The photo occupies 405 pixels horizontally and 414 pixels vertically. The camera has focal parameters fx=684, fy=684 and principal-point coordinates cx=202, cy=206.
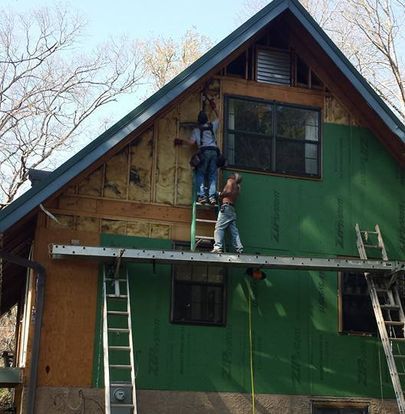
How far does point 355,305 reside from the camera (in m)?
12.6

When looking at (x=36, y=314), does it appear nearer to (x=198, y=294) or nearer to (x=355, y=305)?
(x=198, y=294)

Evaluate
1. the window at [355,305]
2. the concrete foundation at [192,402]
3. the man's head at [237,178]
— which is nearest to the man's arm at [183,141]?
the man's head at [237,178]

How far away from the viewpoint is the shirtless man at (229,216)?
1159 cm

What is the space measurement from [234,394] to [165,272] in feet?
7.73

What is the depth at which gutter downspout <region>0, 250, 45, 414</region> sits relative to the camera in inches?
415

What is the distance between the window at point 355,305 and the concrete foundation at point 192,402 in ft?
4.24

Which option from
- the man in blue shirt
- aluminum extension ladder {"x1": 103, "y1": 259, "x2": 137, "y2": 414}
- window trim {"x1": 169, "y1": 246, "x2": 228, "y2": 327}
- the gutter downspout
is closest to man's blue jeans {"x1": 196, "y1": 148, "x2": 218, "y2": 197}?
the man in blue shirt

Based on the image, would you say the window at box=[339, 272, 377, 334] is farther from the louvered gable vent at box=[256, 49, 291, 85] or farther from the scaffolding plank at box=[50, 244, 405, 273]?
the louvered gable vent at box=[256, 49, 291, 85]

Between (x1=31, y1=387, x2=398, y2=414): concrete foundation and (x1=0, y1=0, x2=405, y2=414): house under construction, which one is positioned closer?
(x1=31, y1=387, x2=398, y2=414): concrete foundation

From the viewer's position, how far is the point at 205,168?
12.0m

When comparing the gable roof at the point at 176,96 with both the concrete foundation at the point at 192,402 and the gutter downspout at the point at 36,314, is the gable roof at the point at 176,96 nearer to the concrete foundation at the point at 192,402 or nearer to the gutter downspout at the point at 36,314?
the gutter downspout at the point at 36,314

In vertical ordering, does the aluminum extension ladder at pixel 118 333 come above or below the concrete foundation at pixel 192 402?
above

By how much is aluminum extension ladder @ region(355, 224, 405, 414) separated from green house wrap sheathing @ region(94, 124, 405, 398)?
10.4 inches

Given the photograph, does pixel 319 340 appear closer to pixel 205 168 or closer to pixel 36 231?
pixel 205 168
